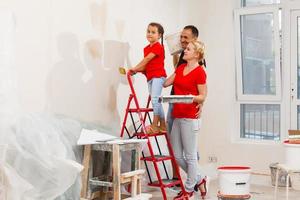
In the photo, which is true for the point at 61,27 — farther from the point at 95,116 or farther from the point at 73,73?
the point at 95,116

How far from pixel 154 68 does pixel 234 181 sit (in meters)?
1.32

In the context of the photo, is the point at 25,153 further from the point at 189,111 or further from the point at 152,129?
the point at 189,111

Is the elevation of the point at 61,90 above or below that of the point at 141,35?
below

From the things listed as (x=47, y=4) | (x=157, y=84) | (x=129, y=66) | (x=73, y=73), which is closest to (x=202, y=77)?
(x=157, y=84)

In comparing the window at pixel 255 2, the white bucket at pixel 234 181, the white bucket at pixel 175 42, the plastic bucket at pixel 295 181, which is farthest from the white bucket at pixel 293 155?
the window at pixel 255 2

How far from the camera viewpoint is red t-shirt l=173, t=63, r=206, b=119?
14.8 ft

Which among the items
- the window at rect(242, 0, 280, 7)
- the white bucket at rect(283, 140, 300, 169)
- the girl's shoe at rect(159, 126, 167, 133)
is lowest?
the white bucket at rect(283, 140, 300, 169)

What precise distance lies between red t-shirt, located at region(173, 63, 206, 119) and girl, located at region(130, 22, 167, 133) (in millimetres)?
165

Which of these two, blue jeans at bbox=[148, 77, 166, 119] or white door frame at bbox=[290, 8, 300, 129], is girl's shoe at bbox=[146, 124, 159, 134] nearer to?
blue jeans at bbox=[148, 77, 166, 119]

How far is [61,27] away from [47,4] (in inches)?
9.6

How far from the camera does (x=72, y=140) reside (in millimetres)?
3938

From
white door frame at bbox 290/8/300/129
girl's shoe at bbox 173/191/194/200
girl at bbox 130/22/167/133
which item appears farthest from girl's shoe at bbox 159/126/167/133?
white door frame at bbox 290/8/300/129

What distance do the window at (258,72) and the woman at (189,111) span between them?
1.81 m

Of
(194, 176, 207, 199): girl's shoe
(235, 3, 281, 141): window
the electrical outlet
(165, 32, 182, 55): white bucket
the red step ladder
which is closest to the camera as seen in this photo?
the red step ladder
